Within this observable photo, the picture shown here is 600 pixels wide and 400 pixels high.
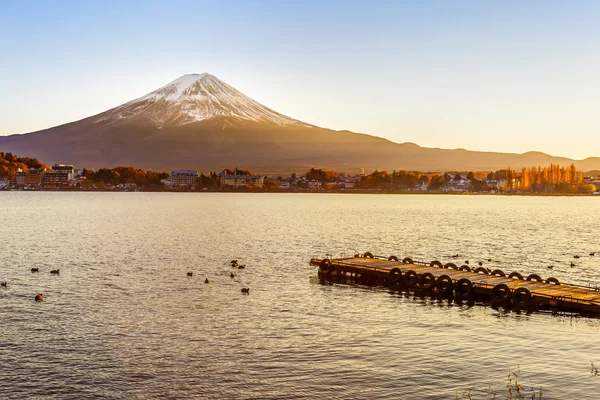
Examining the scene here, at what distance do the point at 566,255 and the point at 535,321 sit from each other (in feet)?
124

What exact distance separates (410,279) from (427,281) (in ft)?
4.30

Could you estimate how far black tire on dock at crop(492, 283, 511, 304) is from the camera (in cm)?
3822

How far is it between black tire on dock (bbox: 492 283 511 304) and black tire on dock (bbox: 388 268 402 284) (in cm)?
757

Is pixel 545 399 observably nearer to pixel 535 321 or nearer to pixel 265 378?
pixel 265 378

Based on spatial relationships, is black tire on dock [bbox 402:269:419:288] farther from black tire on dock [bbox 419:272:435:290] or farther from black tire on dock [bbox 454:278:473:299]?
black tire on dock [bbox 454:278:473:299]

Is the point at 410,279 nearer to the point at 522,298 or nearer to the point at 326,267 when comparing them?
the point at 326,267

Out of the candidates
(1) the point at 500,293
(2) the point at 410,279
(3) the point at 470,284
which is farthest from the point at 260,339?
(2) the point at 410,279

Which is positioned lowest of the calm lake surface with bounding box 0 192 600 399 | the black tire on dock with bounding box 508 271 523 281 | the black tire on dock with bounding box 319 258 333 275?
the calm lake surface with bounding box 0 192 600 399

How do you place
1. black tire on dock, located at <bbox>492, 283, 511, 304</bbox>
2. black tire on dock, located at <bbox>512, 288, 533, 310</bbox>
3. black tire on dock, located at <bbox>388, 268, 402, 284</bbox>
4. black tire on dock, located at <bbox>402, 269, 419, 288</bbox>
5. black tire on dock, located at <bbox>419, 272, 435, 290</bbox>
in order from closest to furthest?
black tire on dock, located at <bbox>512, 288, 533, 310</bbox>, black tire on dock, located at <bbox>492, 283, 511, 304</bbox>, black tire on dock, located at <bbox>419, 272, 435, 290</bbox>, black tire on dock, located at <bbox>402, 269, 419, 288</bbox>, black tire on dock, located at <bbox>388, 268, 402, 284</bbox>

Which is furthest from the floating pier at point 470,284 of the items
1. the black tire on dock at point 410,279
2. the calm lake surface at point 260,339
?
the calm lake surface at point 260,339

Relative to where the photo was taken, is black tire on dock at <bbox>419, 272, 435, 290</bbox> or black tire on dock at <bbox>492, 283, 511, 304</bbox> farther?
black tire on dock at <bbox>419, 272, 435, 290</bbox>

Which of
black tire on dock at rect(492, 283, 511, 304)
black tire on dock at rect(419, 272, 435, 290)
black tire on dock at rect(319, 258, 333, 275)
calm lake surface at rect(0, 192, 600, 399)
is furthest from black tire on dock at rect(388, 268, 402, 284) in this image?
black tire on dock at rect(492, 283, 511, 304)

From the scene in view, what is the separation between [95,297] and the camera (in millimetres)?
39906

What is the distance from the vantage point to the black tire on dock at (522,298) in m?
37.2
